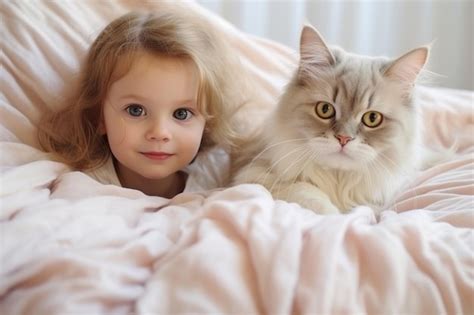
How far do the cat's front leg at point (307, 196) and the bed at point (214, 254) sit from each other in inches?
5.5

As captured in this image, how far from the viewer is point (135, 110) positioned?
52.9 inches

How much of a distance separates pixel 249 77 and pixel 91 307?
118 cm

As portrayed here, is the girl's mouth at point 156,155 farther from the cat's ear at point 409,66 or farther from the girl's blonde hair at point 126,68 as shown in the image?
the cat's ear at point 409,66

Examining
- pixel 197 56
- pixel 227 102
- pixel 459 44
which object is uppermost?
pixel 197 56

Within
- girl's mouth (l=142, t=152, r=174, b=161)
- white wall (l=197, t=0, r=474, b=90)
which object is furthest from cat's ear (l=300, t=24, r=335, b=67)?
white wall (l=197, t=0, r=474, b=90)

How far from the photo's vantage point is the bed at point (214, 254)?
0.81 metres

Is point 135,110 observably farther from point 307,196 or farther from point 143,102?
point 307,196

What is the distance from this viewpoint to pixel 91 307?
795mm

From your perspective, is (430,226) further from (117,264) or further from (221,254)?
(117,264)

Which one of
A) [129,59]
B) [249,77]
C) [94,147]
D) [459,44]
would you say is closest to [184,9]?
[249,77]

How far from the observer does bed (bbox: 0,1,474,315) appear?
812 mm

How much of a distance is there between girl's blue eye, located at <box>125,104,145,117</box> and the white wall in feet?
5.23

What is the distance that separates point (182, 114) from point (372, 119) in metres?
0.51

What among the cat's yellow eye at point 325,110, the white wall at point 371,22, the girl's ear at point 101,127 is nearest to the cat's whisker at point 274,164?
the cat's yellow eye at point 325,110
